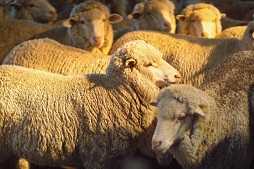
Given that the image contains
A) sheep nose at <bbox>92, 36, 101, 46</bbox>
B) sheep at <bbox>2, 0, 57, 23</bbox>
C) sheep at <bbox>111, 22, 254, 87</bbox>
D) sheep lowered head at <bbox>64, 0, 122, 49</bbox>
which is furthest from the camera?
sheep at <bbox>2, 0, 57, 23</bbox>

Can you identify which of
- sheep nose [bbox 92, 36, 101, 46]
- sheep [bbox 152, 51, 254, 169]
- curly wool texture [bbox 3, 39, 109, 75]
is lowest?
sheep nose [bbox 92, 36, 101, 46]

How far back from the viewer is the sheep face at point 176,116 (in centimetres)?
521

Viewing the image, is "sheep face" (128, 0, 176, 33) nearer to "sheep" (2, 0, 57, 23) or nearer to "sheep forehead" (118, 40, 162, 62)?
"sheep forehead" (118, 40, 162, 62)

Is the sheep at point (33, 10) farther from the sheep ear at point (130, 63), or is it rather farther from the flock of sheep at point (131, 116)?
the sheep ear at point (130, 63)

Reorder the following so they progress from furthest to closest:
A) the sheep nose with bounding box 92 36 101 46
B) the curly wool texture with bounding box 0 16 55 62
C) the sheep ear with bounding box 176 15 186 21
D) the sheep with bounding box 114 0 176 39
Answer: the curly wool texture with bounding box 0 16 55 62 < the sheep with bounding box 114 0 176 39 < the sheep ear with bounding box 176 15 186 21 < the sheep nose with bounding box 92 36 101 46

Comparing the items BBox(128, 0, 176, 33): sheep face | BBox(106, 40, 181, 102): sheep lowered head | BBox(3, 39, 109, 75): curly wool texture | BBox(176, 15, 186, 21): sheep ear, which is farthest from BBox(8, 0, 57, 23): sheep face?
BBox(106, 40, 181, 102): sheep lowered head

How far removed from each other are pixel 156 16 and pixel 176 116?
441 cm

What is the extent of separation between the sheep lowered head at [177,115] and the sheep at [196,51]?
2054mm

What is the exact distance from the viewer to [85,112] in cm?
600

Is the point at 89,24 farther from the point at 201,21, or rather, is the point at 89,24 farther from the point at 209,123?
the point at 209,123

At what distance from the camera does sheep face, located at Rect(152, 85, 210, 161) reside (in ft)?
17.1

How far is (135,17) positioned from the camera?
32.0 ft

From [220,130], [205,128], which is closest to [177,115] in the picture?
[205,128]

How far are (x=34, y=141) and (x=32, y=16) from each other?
24.2 ft
